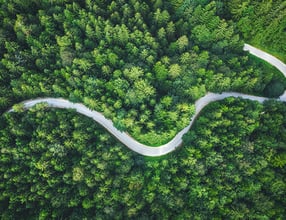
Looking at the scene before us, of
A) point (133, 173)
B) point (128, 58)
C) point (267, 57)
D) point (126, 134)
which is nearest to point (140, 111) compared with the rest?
point (126, 134)

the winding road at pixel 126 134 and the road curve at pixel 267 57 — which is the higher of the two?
the road curve at pixel 267 57

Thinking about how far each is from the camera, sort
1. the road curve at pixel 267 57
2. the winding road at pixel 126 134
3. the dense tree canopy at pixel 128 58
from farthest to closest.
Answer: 1. the road curve at pixel 267 57
2. the winding road at pixel 126 134
3. the dense tree canopy at pixel 128 58

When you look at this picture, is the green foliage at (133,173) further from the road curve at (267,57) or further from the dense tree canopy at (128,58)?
the road curve at (267,57)

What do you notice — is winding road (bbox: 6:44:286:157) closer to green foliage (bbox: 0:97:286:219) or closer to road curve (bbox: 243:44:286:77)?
green foliage (bbox: 0:97:286:219)

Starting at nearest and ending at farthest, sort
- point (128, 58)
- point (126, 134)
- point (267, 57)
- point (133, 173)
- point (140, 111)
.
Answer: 1. point (133, 173)
2. point (140, 111)
3. point (126, 134)
4. point (128, 58)
5. point (267, 57)

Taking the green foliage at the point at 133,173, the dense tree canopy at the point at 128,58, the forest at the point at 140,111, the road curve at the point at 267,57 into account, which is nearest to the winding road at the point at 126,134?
the forest at the point at 140,111

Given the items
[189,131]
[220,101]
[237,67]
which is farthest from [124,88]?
[237,67]

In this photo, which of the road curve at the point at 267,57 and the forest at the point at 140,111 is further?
the road curve at the point at 267,57

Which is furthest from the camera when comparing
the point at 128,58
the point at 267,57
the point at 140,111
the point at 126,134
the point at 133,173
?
the point at 267,57

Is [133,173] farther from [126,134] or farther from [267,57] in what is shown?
[267,57]

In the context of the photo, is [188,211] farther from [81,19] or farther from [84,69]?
[81,19]

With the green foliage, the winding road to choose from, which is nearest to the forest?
the green foliage
